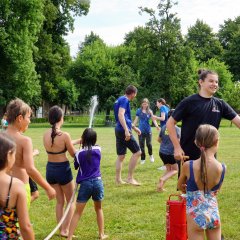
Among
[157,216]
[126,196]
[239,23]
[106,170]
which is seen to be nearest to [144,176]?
[106,170]

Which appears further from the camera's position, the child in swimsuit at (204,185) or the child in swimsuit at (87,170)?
the child in swimsuit at (87,170)

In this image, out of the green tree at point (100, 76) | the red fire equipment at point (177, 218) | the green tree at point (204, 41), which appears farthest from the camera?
the green tree at point (204, 41)

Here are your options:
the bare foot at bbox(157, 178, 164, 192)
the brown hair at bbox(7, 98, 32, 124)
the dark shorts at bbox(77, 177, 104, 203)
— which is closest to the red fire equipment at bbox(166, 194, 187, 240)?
the dark shorts at bbox(77, 177, 104, 203)

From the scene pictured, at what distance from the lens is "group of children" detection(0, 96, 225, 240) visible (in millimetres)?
3369

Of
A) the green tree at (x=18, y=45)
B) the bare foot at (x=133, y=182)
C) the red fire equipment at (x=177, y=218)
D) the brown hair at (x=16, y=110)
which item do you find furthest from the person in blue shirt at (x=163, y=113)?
the green tree at (x=18, y=45)

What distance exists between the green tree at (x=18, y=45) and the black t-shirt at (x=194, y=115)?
38.2m

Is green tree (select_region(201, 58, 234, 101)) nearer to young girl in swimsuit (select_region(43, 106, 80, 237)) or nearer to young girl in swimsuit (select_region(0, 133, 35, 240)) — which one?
young girl in swimsuit (select_region(43, 106, 80, 237))

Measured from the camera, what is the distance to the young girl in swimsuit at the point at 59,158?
236 inches

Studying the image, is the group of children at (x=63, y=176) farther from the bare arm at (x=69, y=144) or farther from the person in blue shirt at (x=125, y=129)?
the person in blue shirt at (x=125, y=129)

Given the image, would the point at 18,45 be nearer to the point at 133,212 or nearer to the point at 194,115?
the point at 133,212

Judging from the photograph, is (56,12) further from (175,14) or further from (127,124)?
(127,124)

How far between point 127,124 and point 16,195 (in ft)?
22.6

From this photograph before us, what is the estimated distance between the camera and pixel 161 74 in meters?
51.5

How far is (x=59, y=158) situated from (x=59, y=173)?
206 mm
